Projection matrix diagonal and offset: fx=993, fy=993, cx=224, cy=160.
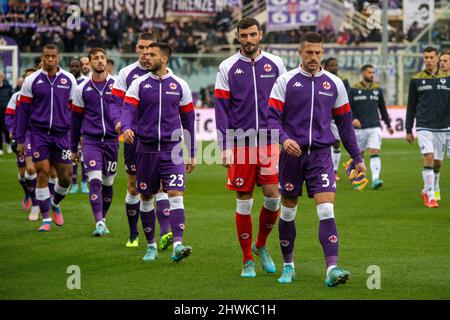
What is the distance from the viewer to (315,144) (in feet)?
31.4

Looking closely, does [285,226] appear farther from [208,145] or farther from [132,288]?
[208,145]

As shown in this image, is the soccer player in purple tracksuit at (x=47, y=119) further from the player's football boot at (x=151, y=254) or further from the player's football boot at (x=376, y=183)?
the player's football boot at (x=376, y=183)

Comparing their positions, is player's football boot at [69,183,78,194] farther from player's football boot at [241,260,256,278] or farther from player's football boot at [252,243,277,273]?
player's football boot at [241,260,256,278]

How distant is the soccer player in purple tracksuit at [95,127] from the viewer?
13.3m

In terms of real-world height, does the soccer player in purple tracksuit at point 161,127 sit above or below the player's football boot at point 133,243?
above

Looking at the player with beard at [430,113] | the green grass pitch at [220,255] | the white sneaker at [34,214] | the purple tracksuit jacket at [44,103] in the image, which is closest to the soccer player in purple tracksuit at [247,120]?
the green grass pitch at [220,255]

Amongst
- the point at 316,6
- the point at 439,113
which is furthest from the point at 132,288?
the point at 316,6

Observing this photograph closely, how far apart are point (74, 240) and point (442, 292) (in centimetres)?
562

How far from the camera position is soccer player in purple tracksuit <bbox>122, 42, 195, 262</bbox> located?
35.9ft

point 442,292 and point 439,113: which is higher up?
point 439,113

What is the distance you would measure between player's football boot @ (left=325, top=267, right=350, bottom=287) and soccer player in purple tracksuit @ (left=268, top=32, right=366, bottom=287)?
11 cm

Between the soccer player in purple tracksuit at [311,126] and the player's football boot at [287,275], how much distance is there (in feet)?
0.03
